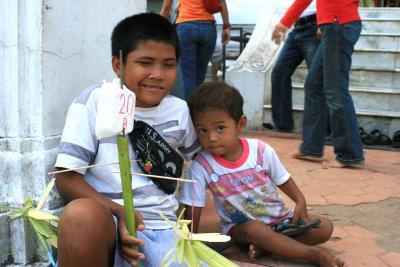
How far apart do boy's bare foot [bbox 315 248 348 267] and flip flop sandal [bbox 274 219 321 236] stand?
155 mm

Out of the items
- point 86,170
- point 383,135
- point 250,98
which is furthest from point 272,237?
point 250,98

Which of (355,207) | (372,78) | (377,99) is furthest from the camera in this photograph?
(372,78)

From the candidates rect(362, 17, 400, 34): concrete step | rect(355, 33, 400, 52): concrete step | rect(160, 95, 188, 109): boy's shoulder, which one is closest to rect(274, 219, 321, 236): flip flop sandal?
rect(160, 95, 188, 109): boy's shoulder

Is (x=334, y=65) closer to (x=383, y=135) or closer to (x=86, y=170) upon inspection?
(x=383, y=135)

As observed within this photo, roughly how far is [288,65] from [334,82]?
1.31m

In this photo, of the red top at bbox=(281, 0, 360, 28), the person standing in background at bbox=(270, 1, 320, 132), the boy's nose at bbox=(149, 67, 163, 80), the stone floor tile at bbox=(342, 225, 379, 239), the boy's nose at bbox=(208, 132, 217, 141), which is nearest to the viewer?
the boy's nose at bbox=(149, 67, 163, 80)

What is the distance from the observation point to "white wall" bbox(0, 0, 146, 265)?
1.99 m

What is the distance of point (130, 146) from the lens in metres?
1.95

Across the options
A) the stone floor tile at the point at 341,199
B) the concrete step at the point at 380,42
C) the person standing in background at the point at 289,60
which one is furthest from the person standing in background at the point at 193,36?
the concrete step at the point at 380,42

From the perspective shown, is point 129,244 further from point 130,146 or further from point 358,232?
point 358,232

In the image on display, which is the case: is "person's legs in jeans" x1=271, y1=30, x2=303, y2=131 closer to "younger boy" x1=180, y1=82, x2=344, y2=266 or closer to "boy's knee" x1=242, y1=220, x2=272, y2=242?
"younger boy" x1=180, y1=82, x2=344, y2=266

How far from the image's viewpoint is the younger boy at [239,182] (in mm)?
2279

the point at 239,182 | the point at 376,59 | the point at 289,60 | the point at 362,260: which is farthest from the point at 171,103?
the point at 376,59

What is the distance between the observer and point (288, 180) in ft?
8.09
